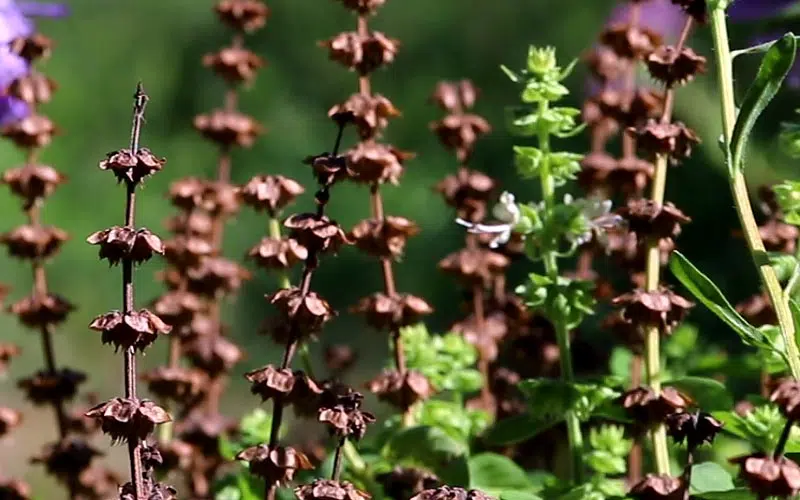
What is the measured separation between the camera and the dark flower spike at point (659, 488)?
61 centimetres

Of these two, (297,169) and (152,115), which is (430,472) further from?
(152,115)

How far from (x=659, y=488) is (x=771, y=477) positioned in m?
0.12

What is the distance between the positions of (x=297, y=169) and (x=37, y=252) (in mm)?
2241

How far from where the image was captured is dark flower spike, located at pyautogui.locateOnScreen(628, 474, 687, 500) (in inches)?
23.9

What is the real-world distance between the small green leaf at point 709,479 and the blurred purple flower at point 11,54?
48 centimetres

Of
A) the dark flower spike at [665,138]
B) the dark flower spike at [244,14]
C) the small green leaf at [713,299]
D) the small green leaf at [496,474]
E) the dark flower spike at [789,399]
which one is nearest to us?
the dark flower spike at [789,399]

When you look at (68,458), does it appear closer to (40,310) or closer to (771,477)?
(40,310)

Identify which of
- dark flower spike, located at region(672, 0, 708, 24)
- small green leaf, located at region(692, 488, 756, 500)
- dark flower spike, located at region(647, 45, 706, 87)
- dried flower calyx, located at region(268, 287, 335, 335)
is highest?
dark flower spike, located at region(672, 0, 708, 24)

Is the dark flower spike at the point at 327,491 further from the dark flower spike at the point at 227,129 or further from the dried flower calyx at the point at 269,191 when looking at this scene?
the dark flower spike at the point at 227,129

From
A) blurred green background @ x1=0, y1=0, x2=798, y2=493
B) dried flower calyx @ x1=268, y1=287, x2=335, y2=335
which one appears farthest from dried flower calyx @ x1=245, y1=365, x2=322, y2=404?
blurred green background @ x1=0, y1=0, x2=798, y2=493

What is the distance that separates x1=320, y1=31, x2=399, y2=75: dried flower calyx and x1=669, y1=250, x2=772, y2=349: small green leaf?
21cm

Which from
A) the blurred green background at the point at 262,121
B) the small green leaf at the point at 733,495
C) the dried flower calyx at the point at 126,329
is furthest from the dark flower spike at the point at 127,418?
the blurred green background at the point at 262,121

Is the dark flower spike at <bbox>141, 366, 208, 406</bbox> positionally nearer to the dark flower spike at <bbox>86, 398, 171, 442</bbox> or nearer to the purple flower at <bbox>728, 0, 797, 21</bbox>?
the dark flower spike at <bbox>86, 398, 171, 442</bbox>

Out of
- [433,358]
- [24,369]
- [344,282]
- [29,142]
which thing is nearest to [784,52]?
[433,358]
